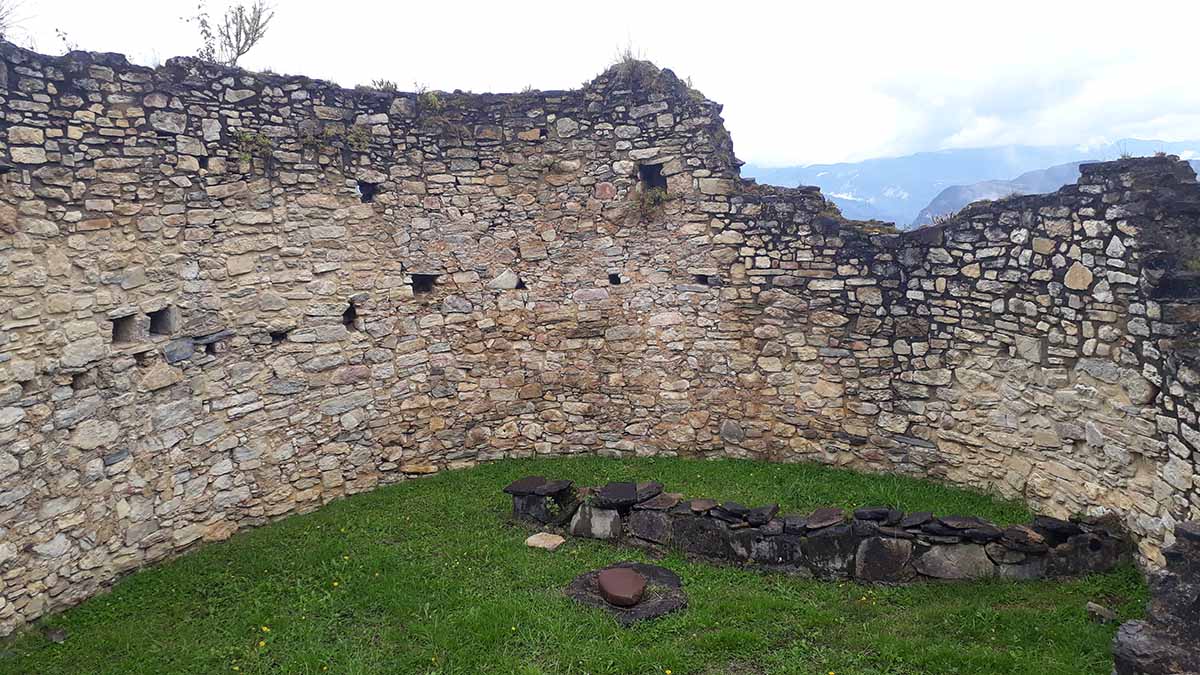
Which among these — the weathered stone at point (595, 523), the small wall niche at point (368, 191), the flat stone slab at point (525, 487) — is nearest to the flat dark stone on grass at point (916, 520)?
the weathered stone at point (595, 523)

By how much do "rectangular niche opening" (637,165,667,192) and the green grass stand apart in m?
5.44

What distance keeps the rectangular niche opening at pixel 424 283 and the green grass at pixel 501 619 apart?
3.57 meters

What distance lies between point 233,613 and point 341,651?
1.48 meters

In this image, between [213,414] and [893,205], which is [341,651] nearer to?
[213,414]

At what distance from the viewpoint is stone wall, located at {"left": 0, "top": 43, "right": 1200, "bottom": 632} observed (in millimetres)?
7348

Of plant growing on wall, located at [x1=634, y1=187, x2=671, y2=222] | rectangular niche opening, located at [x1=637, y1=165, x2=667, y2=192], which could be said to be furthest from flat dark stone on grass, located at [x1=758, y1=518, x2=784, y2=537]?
rectangular niche opening, located at [x1=637, y1=165, x2=667, y2=192]

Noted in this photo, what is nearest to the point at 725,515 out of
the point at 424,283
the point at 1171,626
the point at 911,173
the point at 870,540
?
the point at 870,540

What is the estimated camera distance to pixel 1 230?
6.98m

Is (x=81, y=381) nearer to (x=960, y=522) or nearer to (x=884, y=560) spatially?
(x=884, y=560)

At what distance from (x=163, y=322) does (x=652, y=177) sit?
6802 mm

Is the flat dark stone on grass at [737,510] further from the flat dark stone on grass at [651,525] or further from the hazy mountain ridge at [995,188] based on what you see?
the hazy mountain ridge at [995,188]

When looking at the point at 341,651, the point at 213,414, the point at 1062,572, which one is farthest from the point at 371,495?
the point at 1062,572

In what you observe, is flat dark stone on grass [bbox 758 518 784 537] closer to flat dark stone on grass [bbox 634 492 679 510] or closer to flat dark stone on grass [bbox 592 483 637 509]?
flat dark stone on grass [bbox 634 492 679 510]

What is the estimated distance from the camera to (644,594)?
23.5 feet
